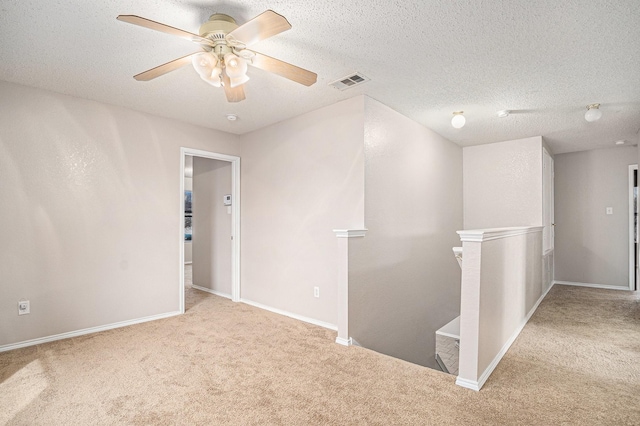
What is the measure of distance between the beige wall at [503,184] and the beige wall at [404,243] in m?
0.45

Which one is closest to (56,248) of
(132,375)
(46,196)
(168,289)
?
(46,196)

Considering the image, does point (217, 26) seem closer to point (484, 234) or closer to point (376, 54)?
point (376, 54)

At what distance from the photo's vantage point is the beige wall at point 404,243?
10.5ft

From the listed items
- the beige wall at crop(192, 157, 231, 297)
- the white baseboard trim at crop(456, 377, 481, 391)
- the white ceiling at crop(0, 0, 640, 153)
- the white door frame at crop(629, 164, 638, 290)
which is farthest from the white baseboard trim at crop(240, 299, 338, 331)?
the white door frame at crop(629, 164, 638, 290)

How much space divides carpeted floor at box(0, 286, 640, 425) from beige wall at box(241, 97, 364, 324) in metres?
0.66

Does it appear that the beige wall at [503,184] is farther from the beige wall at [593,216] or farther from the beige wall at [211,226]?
the beige wall at [211,226]

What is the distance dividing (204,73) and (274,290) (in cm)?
266

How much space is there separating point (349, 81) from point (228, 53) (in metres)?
1.19

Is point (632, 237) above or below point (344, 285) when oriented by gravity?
above

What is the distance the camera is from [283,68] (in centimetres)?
212

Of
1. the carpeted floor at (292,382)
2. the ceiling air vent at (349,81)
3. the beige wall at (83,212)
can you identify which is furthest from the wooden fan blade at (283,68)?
the beige wall at (83,212)

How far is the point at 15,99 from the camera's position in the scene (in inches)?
113

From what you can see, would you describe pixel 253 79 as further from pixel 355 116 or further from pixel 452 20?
pixel 452 20

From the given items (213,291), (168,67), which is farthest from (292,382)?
(213,291)
